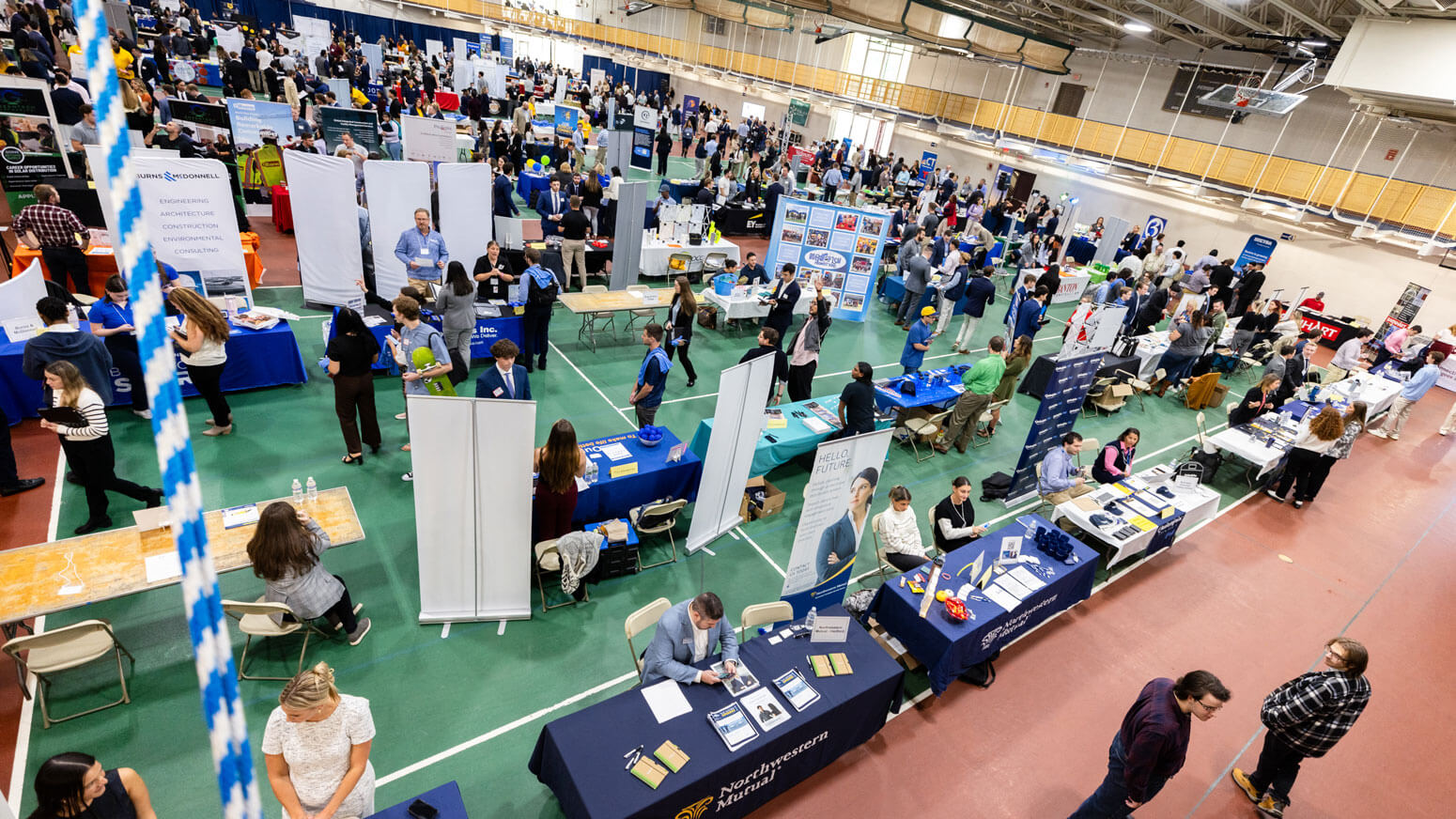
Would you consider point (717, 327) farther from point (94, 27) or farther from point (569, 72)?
point (569, 72)

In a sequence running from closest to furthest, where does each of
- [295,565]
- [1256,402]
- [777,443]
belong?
1. [295,565]
2. [777,443]
3. [1256,402]

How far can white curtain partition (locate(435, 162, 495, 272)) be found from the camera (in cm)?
945

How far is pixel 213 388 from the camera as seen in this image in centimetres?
635

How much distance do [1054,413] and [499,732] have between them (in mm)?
6308

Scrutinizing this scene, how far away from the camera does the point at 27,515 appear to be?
17.6 ft

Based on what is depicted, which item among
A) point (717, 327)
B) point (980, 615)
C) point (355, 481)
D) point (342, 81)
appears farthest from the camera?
point (342, 81)

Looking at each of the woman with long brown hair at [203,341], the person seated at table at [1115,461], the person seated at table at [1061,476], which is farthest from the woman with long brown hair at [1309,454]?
the woman with long brown hair at [203,341]

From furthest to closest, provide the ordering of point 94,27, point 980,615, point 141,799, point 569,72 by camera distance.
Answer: point 569,72
point 980,615
point 141,799
point 94,27

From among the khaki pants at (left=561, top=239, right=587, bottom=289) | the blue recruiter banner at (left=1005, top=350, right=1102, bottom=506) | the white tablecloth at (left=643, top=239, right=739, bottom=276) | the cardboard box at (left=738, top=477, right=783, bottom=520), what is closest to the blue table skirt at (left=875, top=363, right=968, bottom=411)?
the blue recruiter banner at (left=1005, top=350, right=1102, bottom=506)

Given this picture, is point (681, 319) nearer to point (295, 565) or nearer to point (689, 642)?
point (689, 642)

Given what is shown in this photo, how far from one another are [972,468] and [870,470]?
381 centimetres

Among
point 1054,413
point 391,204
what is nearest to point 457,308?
point 391,204

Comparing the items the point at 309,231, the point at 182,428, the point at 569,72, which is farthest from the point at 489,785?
the point at 569,72

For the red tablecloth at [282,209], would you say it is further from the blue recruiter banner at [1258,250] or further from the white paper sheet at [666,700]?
the blue recruiter banner at [1258,250]
